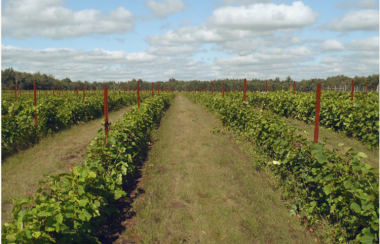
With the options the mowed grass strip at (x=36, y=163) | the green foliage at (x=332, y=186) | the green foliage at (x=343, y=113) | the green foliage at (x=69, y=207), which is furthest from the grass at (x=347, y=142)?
the mowed grass strip at (x=36, y=163)

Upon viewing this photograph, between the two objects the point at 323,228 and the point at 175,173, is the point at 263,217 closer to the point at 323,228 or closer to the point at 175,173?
the point at 323,228

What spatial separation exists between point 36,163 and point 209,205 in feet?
18.4

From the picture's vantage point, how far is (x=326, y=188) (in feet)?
12.9

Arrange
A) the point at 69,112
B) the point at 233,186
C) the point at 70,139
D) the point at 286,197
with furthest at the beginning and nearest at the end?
the point at 69,112
the point at 70,139
the point at 233,186
the point at 286,197

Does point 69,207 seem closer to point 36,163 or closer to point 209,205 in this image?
point 209,205

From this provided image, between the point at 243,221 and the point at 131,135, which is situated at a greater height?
the point at 131,135

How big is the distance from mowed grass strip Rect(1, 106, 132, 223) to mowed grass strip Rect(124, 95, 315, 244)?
212 centimetres

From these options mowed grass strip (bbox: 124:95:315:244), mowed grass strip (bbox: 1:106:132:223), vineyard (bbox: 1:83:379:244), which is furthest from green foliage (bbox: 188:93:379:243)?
mowed grass strip (bbox: 1:106:132:223)

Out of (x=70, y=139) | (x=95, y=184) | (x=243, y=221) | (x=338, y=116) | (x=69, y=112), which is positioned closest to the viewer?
(x=95, y=184)

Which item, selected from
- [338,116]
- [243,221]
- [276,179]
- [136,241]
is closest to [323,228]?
[243,221]

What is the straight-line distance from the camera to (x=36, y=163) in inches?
324

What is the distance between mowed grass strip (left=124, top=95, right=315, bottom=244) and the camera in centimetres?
437

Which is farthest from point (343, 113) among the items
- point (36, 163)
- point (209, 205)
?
point (36, 163)

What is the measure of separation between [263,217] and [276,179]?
5.54 ft
